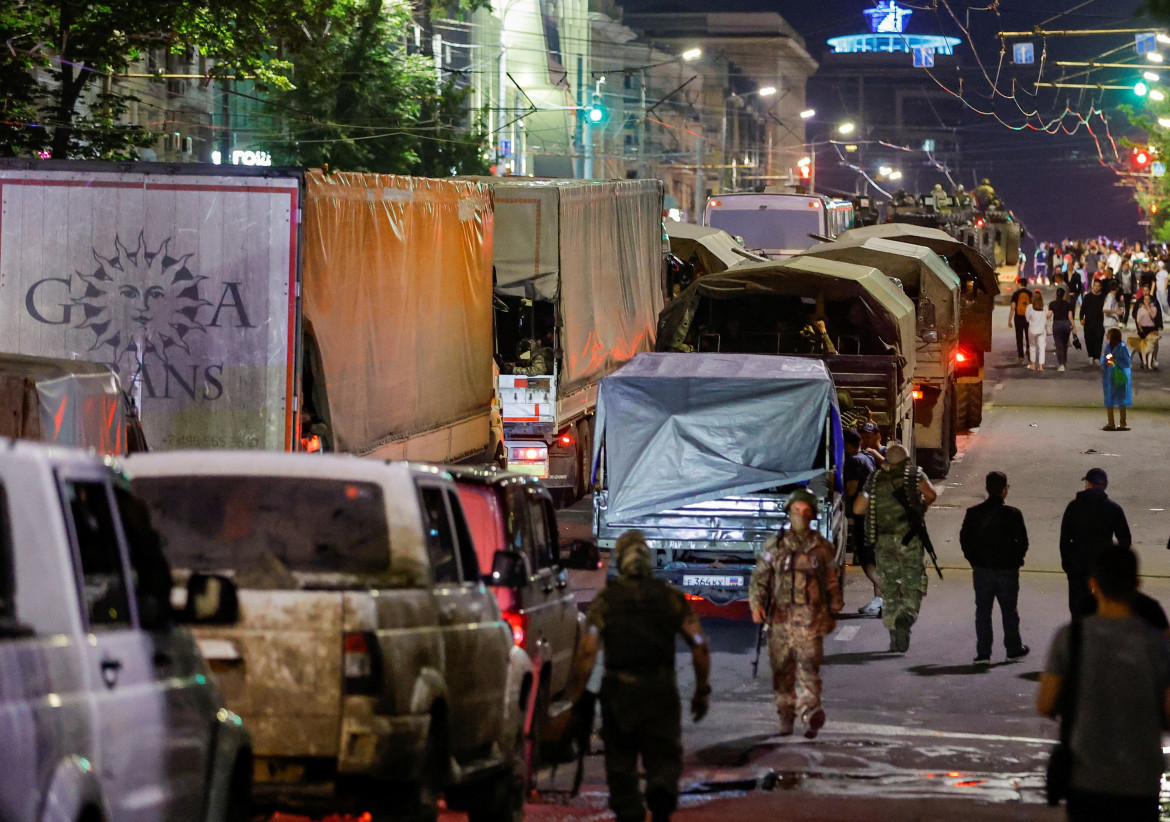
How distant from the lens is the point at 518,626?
9.17 metres

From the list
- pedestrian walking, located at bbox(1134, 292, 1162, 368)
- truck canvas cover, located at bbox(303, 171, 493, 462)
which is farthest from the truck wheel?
truck canvas cover, located at bbox(303, 171, 493, 462)

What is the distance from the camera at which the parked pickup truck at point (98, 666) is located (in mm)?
4539

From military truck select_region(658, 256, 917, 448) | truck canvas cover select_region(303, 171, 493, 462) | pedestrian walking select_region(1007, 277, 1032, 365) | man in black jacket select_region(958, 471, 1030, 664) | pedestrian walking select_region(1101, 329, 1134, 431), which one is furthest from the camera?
pedestrian walking select_region(1007, 277, 1032, 365)

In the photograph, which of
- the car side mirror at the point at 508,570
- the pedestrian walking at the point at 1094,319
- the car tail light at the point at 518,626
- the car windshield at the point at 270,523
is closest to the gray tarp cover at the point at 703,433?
the car tail light at the point at 518,626

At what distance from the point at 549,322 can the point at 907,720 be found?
31.6 feet

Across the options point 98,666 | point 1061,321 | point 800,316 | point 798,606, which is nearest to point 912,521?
point 798,606

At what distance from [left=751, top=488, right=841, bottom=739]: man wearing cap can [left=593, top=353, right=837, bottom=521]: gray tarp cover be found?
3716 millimetres

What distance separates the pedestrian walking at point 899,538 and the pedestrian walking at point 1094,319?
77.4 ft

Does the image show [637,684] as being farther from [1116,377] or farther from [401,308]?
[1116,377]

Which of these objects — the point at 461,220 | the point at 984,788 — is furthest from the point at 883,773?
the point at 461,220

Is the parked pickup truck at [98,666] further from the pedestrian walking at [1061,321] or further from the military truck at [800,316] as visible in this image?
the pedestrian walking at [1061,321]

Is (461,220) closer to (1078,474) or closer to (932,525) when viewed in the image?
(932,525)

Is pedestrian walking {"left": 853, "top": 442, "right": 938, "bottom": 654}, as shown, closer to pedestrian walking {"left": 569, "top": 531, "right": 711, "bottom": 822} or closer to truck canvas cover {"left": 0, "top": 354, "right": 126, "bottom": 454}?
truck canvas cover {"left": 0, "top": 354, "right": 126, "bottom": 454}

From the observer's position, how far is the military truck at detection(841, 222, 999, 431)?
2812 centimetres
